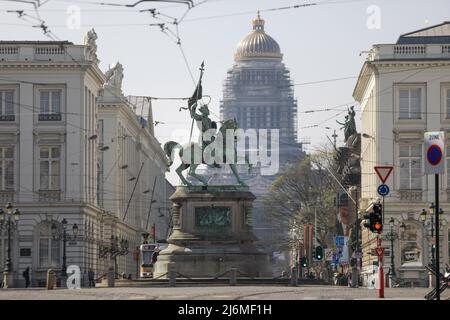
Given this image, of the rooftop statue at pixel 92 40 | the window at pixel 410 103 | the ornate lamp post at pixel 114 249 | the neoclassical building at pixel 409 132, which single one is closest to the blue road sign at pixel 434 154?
the neoclassical building at pixel 409 132

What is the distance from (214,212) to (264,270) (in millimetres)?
4621

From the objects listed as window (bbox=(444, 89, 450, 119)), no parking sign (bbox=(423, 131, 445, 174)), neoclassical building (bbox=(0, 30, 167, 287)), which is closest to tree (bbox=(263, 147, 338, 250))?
neoclassical building (bbox=(0, 30, 167, 287))

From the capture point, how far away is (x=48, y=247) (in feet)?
384

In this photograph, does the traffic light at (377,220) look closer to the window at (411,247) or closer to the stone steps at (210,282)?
the stone steps at (210,282)

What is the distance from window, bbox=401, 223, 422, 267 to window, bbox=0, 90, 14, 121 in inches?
1276

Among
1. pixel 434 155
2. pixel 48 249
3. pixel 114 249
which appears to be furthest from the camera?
pixel 114 249

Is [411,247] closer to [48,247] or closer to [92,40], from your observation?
[48,247]

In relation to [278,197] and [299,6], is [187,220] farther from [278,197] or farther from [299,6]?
[278,197]

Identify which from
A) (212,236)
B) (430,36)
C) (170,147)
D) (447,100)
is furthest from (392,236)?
(430,36)

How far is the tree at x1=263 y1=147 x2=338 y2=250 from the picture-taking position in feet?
533

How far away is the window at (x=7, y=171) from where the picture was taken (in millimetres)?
117438

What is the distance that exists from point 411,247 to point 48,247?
2842cm

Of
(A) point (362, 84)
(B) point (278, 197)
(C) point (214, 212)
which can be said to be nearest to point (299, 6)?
(C) point (214, 212)

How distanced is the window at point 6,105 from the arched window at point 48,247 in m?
8.98
